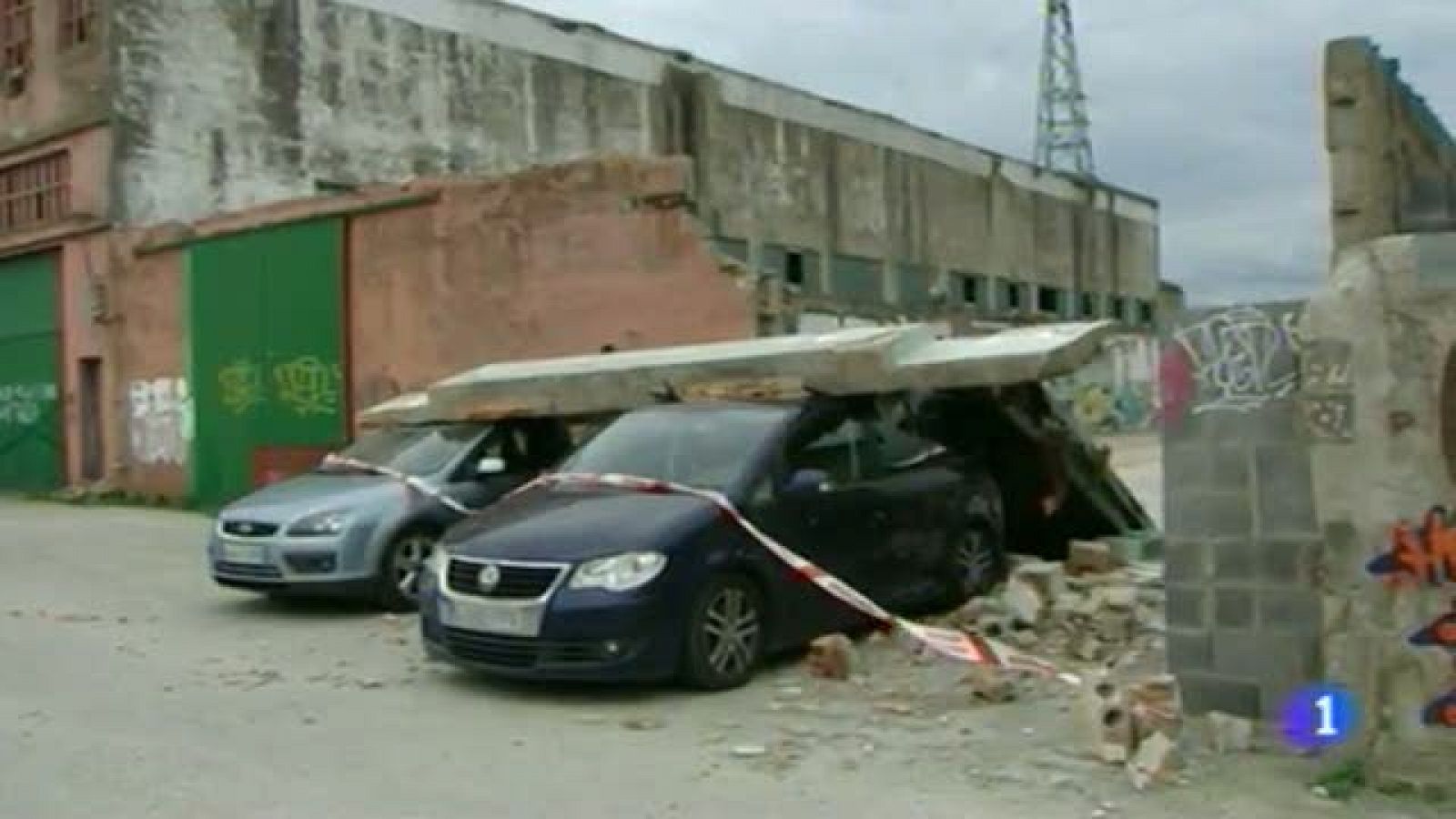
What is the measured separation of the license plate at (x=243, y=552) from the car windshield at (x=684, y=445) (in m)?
3.14

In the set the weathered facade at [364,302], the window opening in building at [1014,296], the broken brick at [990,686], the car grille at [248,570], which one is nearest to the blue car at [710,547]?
the broken brick at [990,686]

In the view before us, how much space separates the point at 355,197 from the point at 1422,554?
60.7 feet

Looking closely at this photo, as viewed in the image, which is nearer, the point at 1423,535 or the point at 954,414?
the point at 1423,535

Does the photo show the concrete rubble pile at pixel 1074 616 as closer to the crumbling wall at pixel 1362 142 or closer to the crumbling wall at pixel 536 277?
the crumbling wall at pixel 1362 142

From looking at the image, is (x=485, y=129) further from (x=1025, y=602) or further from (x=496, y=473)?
(x=1025, y=602)

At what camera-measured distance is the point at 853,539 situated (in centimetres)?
1015

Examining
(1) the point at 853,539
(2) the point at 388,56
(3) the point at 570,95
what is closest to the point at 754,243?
(3) the point at 570,95

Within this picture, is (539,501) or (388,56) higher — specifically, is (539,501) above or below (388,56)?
below

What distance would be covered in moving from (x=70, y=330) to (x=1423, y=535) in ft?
87.9

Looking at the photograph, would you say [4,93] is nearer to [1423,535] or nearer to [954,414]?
[954,414]

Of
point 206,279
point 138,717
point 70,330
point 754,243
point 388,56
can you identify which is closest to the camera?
point 138,717

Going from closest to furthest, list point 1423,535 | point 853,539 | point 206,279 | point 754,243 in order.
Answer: point 1423,535
point 853,539
point 206,279
point 754,243

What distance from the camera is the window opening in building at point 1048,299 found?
182ft

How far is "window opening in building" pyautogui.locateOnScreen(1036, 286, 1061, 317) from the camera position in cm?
5539
